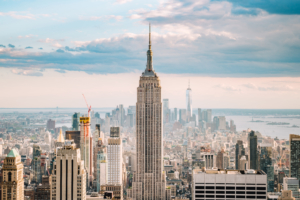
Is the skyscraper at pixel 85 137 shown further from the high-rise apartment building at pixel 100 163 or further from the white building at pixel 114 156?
the white building at pixel 114 156

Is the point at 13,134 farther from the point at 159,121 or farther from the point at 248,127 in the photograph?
the point at 248,127

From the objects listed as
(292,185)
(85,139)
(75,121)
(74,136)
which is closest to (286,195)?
(292,185)

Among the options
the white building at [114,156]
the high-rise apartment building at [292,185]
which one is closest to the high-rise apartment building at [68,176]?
the high-rise apartment building at [292,185]

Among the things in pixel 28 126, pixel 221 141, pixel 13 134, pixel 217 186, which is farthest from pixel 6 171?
pixel 221 141

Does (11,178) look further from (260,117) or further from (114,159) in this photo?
(114,159)

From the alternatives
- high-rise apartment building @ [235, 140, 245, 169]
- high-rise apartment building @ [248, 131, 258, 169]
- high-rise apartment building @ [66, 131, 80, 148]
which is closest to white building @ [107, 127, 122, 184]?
high-rise apartment building @ [66, 131, 80, 148]

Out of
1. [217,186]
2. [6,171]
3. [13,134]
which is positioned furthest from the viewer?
[13,134]
